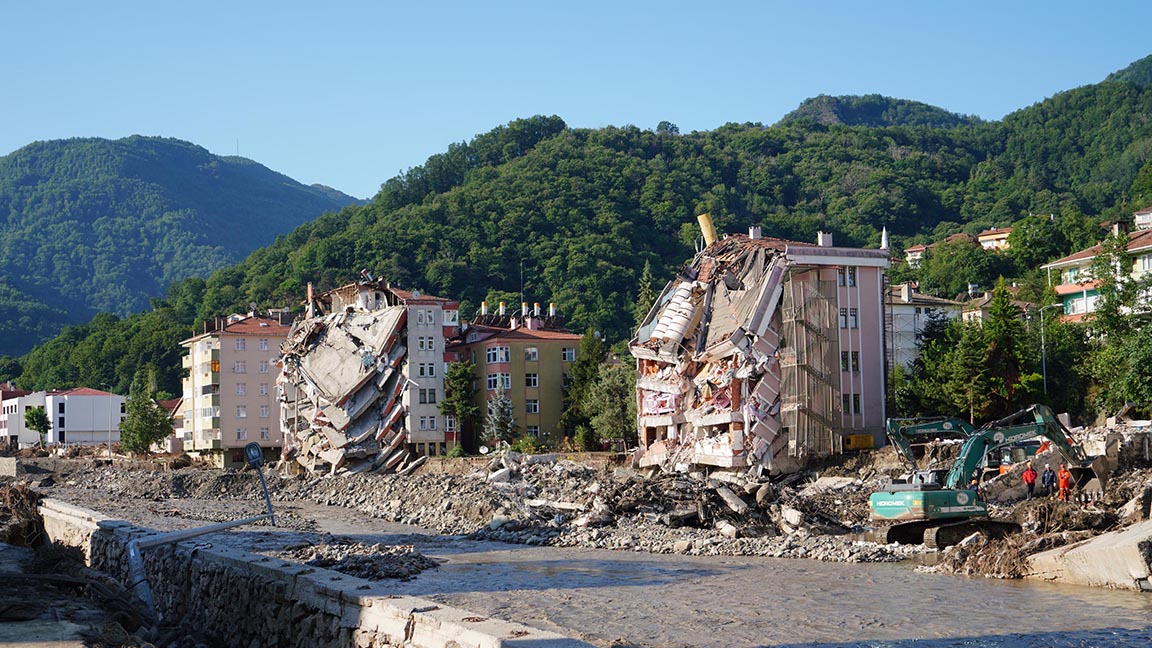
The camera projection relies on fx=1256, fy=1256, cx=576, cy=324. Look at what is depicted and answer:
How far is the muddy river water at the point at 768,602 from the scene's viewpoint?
829 inches

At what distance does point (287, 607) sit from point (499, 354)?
6108 cm

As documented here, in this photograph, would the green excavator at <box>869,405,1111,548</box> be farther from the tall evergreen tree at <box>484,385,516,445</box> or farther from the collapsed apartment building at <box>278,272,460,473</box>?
the collapsed apartment building at <box>278,272,460,473</box>

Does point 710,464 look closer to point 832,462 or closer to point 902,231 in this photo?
point 832,462

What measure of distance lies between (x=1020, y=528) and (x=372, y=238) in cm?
10851

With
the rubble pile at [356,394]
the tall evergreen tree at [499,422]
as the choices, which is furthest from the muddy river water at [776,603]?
the rubble pile at [356,394]

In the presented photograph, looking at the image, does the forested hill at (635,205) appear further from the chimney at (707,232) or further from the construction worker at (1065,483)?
the construction worker at (1065,483)

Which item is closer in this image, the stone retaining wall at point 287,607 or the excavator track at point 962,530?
the stone retaining wall at point 287,607

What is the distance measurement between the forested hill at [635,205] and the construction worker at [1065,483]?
8014 cm

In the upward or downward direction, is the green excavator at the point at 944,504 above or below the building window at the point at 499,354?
below

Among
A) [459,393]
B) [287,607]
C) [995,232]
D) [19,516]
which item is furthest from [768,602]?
[995,232]

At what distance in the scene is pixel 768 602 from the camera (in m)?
25.3

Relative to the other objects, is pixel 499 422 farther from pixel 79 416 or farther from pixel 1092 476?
pixel 79 416

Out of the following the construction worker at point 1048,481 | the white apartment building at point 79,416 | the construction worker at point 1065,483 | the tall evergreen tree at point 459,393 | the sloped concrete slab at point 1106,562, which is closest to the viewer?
the sloped concrete slab at point 1106,562

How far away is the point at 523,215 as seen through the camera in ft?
464
